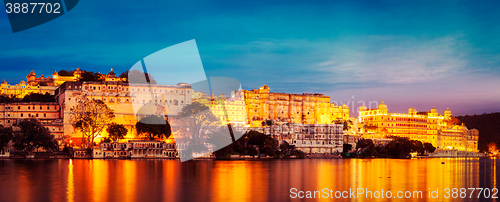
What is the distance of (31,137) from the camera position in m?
52.3

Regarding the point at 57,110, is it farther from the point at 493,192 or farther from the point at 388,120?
the point at 388,120

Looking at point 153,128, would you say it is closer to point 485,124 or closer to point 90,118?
point 90,118

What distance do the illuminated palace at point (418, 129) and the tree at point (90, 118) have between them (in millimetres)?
54094

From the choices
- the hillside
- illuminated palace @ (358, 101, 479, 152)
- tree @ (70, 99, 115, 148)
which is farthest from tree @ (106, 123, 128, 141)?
the hillside

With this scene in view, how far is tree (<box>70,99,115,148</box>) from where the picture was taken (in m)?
57.1

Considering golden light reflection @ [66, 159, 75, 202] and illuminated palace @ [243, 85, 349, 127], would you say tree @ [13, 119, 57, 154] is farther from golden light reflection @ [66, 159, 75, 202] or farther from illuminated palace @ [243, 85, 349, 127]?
illuminated palace @ [243, 85, 349, 127]

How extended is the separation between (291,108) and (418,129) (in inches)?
987

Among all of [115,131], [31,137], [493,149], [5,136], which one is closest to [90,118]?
[115,131]

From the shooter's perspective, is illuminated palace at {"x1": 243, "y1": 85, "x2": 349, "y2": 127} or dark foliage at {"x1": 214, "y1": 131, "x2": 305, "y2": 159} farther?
illuminated palace at {"x1": 243, "y1": 85, "x2": 349, "y2": 127}

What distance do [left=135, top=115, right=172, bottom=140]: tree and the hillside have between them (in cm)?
9363

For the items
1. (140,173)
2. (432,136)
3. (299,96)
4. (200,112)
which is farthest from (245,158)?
(432,136)

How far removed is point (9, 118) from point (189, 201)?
48.8 m

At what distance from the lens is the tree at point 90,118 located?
57.1 metres

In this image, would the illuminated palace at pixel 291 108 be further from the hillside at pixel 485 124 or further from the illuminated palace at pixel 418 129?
the hillside at pixel 485 124
